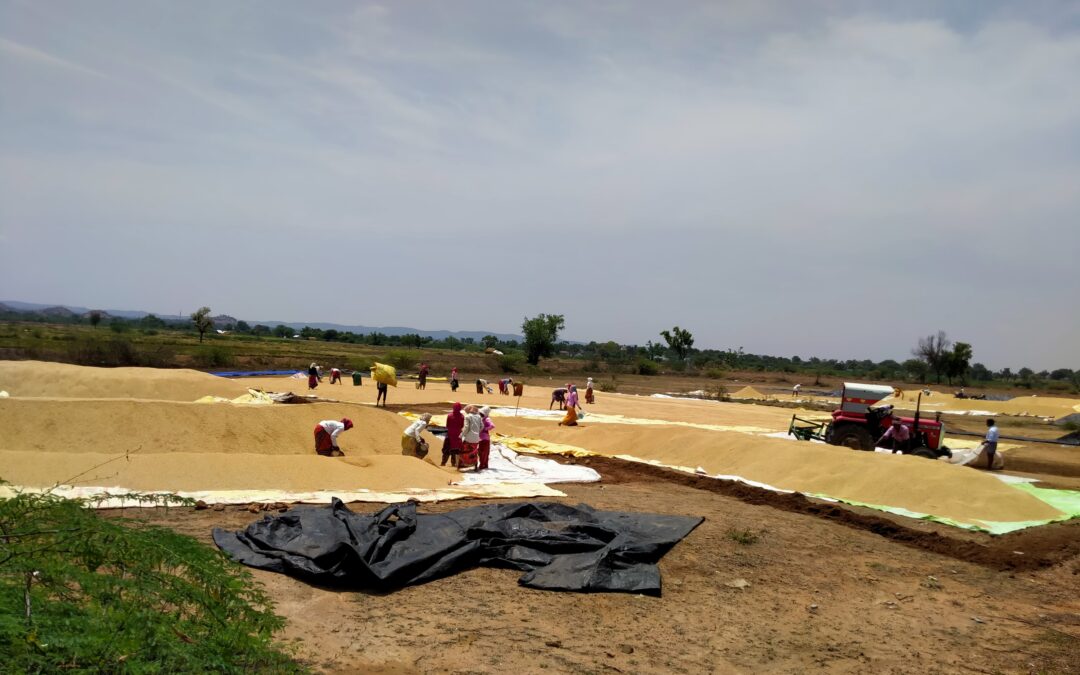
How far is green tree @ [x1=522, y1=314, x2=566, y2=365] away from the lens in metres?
74.6

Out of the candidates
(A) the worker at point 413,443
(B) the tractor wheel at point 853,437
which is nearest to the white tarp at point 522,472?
(A) the worker at point 413,443

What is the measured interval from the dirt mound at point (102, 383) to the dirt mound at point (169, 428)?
8307mm

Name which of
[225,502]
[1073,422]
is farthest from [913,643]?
[1073,422]

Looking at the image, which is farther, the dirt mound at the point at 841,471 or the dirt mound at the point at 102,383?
the dirt mound at the point at 102,383

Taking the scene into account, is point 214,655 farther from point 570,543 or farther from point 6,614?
point 570,543

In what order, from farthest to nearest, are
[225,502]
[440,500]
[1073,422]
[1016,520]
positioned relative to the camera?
1. [1073,422]
2. [1016,520]
3. [440,500]
4. [225,502]

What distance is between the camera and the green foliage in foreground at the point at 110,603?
3125 mm

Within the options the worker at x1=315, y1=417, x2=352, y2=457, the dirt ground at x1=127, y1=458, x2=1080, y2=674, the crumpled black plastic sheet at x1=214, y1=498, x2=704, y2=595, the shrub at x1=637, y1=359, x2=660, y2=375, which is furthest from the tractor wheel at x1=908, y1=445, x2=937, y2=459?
the shrub at x1=637, y1=359, x2=660, y2=375

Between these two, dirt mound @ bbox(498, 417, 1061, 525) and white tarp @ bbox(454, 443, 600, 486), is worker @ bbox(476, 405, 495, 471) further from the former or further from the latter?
dirt mound @ bbox(498, 417, 1061, 525)

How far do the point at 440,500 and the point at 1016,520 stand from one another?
30.6 ft

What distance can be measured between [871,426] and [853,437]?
499mm

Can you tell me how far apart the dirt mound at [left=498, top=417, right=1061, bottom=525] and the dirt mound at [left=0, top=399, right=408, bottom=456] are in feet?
21.5

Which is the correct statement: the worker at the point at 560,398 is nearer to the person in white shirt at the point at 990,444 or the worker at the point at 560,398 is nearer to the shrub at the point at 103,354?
the person in white shirt at the point at 990,444

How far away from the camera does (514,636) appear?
20.0 feet
